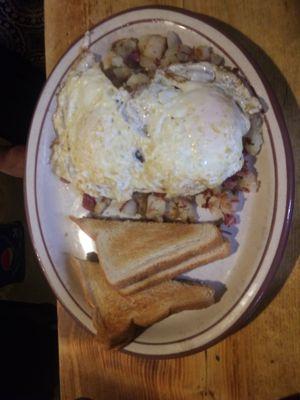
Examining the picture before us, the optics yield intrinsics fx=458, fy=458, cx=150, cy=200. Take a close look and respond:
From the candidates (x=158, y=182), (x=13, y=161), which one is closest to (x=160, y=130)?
(x=158, y=182)

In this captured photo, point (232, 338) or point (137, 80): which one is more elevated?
point (137, 80)

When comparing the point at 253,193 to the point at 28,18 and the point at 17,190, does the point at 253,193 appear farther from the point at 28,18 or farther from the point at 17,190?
the point at 17,190

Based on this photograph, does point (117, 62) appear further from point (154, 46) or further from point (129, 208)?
point (129, 208)

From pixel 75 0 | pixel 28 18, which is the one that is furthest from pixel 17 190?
pixel 75 0

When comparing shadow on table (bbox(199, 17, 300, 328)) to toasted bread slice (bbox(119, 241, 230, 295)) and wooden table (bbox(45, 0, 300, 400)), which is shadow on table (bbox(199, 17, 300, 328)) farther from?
toasted bread slice (bbox(119, 241, 230, 295))

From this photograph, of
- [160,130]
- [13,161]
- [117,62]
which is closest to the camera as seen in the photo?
[160,130]

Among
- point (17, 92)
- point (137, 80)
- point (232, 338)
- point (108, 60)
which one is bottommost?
point (232, 338)

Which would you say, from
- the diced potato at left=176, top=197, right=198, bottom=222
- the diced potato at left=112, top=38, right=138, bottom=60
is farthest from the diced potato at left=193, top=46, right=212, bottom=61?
the diced potato at left=176, top=197, right=198, bottom=222
